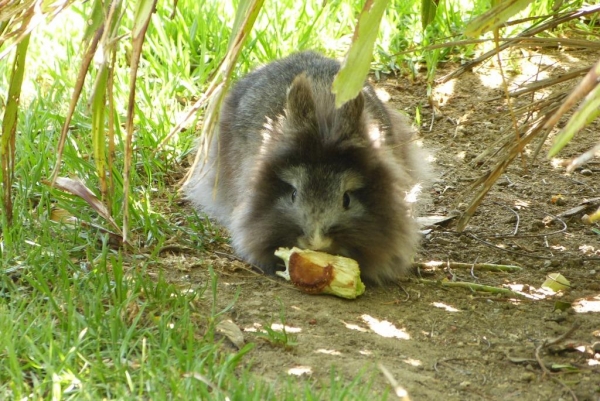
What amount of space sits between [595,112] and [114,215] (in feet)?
9.84

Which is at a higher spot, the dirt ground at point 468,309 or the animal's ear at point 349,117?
the animal's ear at point 349,117

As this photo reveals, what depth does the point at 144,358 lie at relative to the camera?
301cm

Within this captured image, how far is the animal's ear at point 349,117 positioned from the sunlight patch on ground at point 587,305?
4.44 feet

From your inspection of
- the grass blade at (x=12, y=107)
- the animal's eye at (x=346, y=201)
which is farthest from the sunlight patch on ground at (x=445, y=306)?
the grass blade at (x=12, y=107)

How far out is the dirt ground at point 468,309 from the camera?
10.9 feet

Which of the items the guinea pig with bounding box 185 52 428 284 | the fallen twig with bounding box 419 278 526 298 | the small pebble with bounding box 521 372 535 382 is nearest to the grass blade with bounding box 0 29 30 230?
the guinea pig with bounding box 185 52 428 284

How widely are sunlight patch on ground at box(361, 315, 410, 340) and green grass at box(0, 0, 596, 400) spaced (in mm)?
476

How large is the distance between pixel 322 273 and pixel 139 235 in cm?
114

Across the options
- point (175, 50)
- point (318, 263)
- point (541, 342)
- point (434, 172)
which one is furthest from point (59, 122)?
point (541, 342)

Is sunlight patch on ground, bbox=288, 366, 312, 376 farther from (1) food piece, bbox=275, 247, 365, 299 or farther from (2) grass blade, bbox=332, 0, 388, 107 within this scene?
(2) grass blade, bbox=332, 0, 388, 107

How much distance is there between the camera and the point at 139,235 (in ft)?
15.3

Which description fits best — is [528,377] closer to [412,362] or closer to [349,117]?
[412,362]

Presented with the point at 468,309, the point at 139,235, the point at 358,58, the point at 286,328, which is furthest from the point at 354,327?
the point at 358,58

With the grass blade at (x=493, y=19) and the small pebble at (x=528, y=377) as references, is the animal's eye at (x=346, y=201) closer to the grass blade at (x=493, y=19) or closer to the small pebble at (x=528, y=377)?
the small pebble at (x=528, y=377)
